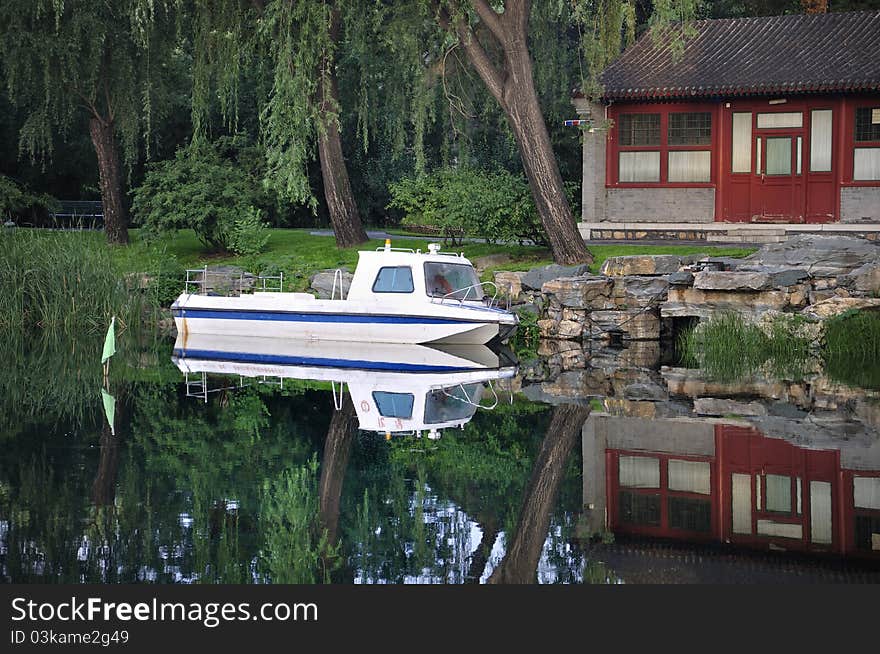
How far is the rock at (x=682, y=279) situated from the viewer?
22922 mm

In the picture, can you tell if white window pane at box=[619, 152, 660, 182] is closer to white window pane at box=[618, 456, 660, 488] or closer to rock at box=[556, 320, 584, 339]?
rock at box=[556, 320, 584, 339]

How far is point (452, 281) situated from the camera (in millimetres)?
23891

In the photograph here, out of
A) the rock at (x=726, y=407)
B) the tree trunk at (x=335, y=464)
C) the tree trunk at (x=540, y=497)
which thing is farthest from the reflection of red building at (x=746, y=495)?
the tree trunk at (x=335, y=464)

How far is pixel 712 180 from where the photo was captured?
1161 inches

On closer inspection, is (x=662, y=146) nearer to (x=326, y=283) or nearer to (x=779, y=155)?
(x=779, y=155)

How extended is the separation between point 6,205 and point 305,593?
27.4 meters

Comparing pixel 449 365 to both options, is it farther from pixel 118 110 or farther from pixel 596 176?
pixel 118 110

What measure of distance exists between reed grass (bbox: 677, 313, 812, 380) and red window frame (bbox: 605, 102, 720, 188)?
869cm

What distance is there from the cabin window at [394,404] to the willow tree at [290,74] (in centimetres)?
1019

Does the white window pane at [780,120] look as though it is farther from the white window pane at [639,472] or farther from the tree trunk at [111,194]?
the white window pane at [639,472]

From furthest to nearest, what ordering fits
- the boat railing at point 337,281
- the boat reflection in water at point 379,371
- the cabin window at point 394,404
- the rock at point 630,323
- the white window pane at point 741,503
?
the boat railing at point 337,281 → the rock at point 630,323 → the boat reflection in water at point 379,371 → the cabin window at point 394,404 → the white window pane at point 741,503

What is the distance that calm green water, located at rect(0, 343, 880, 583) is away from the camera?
837 centimetres

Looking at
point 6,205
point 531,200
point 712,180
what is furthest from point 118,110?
point 712,180

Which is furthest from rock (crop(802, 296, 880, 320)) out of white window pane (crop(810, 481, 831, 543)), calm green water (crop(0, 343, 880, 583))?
white window pane (crop(810, 481, 831, 543))
